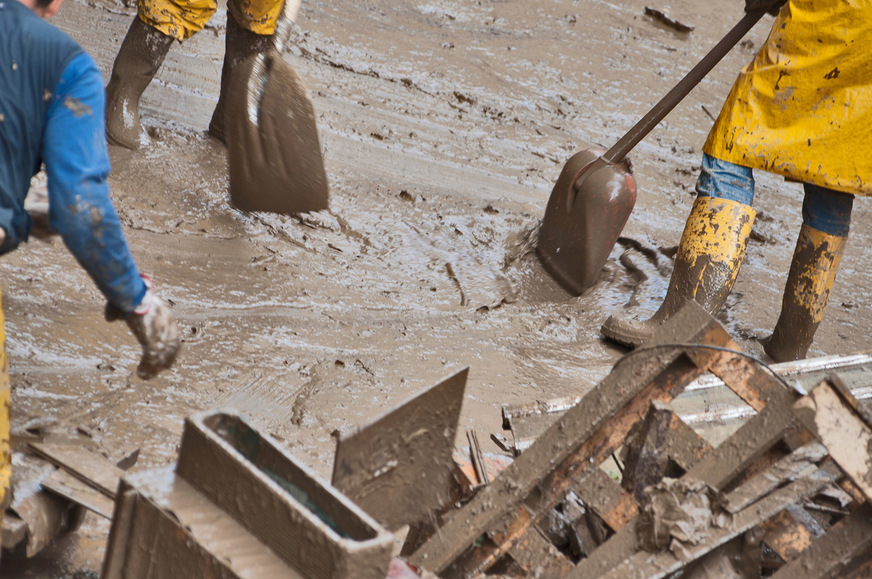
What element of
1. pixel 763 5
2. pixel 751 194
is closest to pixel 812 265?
pixel 751 194

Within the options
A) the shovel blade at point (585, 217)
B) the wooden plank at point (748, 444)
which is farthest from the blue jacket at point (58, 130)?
the shovel blade at point (585, 217)

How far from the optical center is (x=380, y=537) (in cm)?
115

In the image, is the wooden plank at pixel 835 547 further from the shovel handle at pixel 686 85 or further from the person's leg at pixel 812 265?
the shovel handle at pixel 686 85

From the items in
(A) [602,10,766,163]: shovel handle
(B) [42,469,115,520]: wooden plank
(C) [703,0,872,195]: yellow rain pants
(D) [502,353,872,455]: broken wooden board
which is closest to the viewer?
Answer: (B) [42,469,115,520]: wooden plank

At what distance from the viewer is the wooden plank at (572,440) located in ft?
5.08

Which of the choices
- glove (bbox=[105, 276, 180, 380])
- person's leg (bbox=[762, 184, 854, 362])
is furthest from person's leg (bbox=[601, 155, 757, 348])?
glove (bbox=[105, 276, 180, 380])

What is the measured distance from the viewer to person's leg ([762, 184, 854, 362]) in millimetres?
2875

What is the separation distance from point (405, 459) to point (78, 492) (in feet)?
2.29

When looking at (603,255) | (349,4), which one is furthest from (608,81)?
(603,255)

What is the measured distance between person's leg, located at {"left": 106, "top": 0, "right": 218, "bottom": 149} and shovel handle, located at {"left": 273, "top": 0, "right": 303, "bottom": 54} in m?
0.41

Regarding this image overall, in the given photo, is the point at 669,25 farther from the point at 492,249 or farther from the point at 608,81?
the point at 492,249

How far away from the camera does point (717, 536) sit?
1398 mm

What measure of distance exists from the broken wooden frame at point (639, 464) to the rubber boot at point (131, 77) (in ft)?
8.39

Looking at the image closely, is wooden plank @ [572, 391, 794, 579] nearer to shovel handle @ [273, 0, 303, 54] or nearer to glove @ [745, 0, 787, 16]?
glove @ [745, 0, 787, 16]
